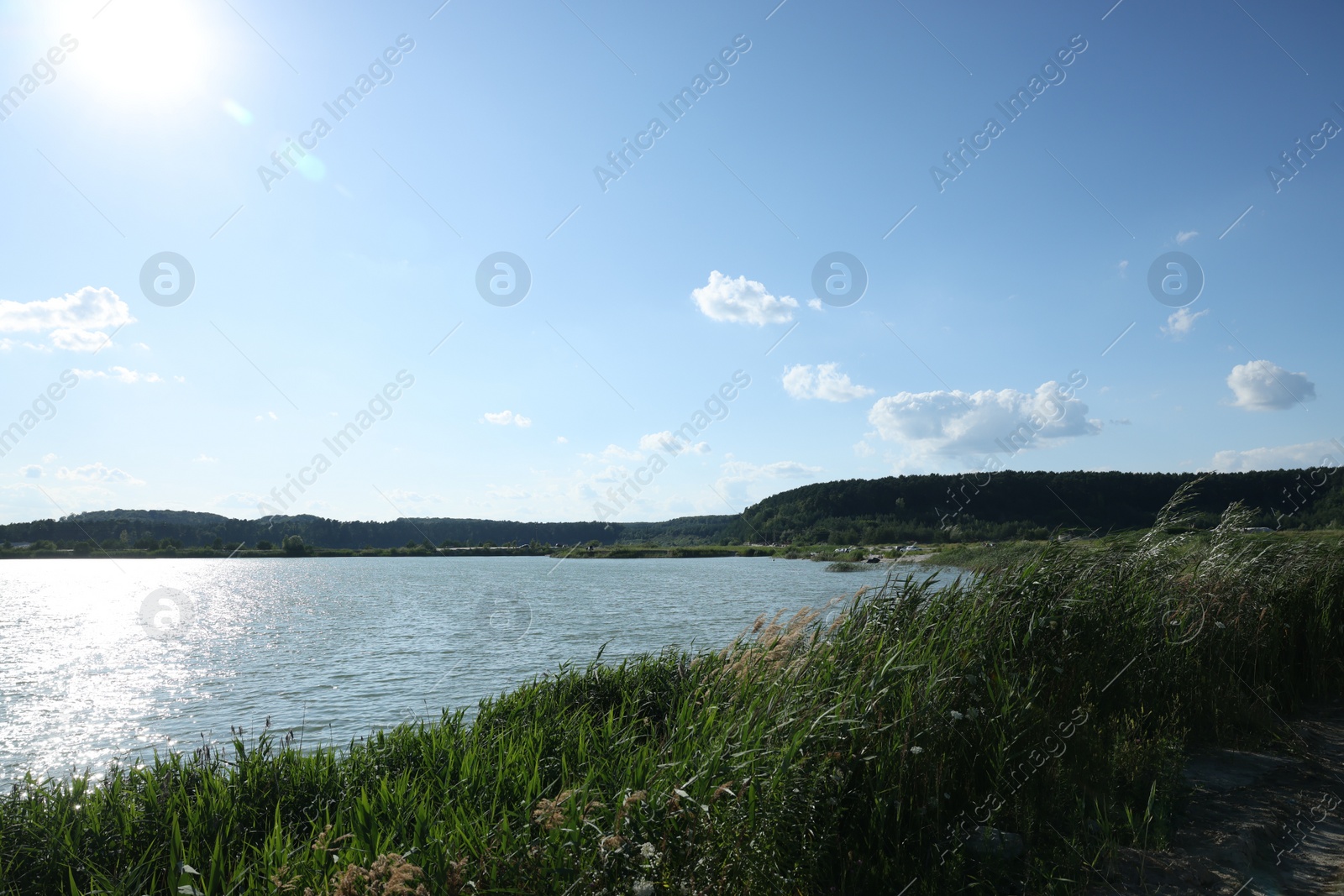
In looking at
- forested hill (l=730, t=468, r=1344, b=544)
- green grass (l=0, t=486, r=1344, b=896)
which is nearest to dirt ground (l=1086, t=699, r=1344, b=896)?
green grass (l=0, t=486, r=1344, b=896)

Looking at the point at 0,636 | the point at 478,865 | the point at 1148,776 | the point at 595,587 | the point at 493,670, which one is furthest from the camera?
the point at 595,587

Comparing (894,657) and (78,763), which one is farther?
(78,763)

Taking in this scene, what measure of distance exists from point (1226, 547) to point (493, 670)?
57.3ft

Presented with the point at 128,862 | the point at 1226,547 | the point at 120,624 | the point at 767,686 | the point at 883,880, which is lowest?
the point at 120,624

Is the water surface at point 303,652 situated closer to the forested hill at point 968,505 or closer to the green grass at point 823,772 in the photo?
the green grass at point 823,772

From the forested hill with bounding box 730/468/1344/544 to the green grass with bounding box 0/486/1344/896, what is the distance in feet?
165

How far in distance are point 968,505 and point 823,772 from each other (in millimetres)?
113339

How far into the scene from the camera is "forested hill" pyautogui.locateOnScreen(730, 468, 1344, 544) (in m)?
85.9

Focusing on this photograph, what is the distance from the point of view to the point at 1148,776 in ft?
20.5

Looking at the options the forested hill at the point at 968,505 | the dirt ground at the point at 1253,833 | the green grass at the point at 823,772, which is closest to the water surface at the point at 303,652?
the green grass at the point at 823,772

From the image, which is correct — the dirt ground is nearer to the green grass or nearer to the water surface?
the green grass

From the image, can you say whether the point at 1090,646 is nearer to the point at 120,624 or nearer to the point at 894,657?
the point at 894,657

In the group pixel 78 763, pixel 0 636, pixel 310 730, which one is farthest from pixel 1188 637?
pixel 0 636

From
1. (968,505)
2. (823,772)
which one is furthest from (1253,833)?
(968,505)
